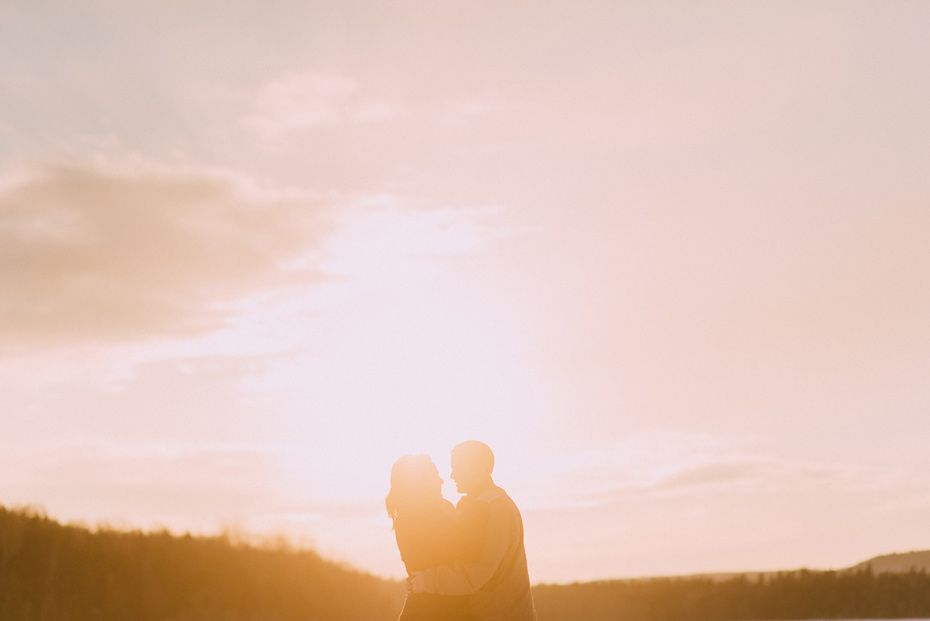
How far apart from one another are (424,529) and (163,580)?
588 inches

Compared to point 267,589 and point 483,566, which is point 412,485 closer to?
point 483,566

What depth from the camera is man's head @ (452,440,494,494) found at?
611cm

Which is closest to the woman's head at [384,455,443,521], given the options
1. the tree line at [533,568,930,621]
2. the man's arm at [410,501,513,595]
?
the man's arm at [410,501,513,595]

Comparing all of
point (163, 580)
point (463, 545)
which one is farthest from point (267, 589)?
point (463, 545)

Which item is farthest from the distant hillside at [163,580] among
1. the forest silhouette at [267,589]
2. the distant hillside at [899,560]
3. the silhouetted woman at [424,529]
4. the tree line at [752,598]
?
the distant hillside at [899,560]

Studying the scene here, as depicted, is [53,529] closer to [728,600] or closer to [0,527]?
[0,527]

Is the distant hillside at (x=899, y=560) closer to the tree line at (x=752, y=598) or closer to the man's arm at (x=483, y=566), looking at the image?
the tree line at (x=752, y=598)

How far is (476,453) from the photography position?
6.12 meters

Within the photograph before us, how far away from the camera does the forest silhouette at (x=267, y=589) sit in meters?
17.2

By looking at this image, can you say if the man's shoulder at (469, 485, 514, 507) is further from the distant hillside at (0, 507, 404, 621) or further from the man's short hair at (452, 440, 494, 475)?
the distant hillside at (0, 507, 404, 621)

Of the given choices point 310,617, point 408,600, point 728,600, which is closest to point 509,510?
point 408,600

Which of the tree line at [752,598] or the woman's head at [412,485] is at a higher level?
the woman's head at [412,485]

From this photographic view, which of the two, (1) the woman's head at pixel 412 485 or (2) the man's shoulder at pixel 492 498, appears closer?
(2) the man's shoulder at pixel 492 498

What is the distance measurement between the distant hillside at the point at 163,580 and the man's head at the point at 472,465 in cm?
1285
